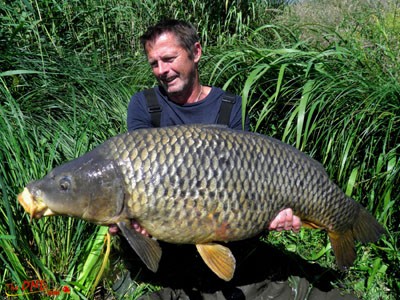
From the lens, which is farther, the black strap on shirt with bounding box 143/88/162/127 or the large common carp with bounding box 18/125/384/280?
the black strap on shirt with bounding box 143/88/162/127

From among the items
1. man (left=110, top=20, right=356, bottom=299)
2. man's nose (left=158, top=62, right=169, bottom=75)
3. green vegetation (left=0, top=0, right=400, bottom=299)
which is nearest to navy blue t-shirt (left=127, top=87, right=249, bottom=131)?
man (left=110, top=20, right=356, bottom=299)

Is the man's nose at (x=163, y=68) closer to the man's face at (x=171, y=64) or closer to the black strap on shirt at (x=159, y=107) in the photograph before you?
the man's face at (x=171, y=64)

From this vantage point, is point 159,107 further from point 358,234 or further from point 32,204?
point 358,234

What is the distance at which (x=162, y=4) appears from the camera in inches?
159

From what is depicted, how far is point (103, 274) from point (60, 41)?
199 centimetres

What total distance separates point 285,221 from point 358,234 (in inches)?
14.8

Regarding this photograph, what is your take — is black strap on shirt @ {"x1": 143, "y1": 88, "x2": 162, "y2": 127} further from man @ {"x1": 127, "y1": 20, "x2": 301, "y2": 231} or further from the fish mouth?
the fish mouth

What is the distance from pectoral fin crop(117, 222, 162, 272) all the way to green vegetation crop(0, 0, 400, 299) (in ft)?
1.30

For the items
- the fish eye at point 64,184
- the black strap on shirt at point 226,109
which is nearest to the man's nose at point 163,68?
the black strap on shirt at point 226,109

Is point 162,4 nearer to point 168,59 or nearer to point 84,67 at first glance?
point 84,67

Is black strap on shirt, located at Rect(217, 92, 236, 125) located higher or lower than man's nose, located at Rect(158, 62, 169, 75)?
lower

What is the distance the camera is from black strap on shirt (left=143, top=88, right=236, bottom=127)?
2.25 metres

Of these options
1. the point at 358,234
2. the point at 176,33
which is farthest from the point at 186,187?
the point at 176,33

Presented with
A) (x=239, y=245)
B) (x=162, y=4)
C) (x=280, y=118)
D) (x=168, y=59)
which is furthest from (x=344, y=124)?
(x=162, y=4)
